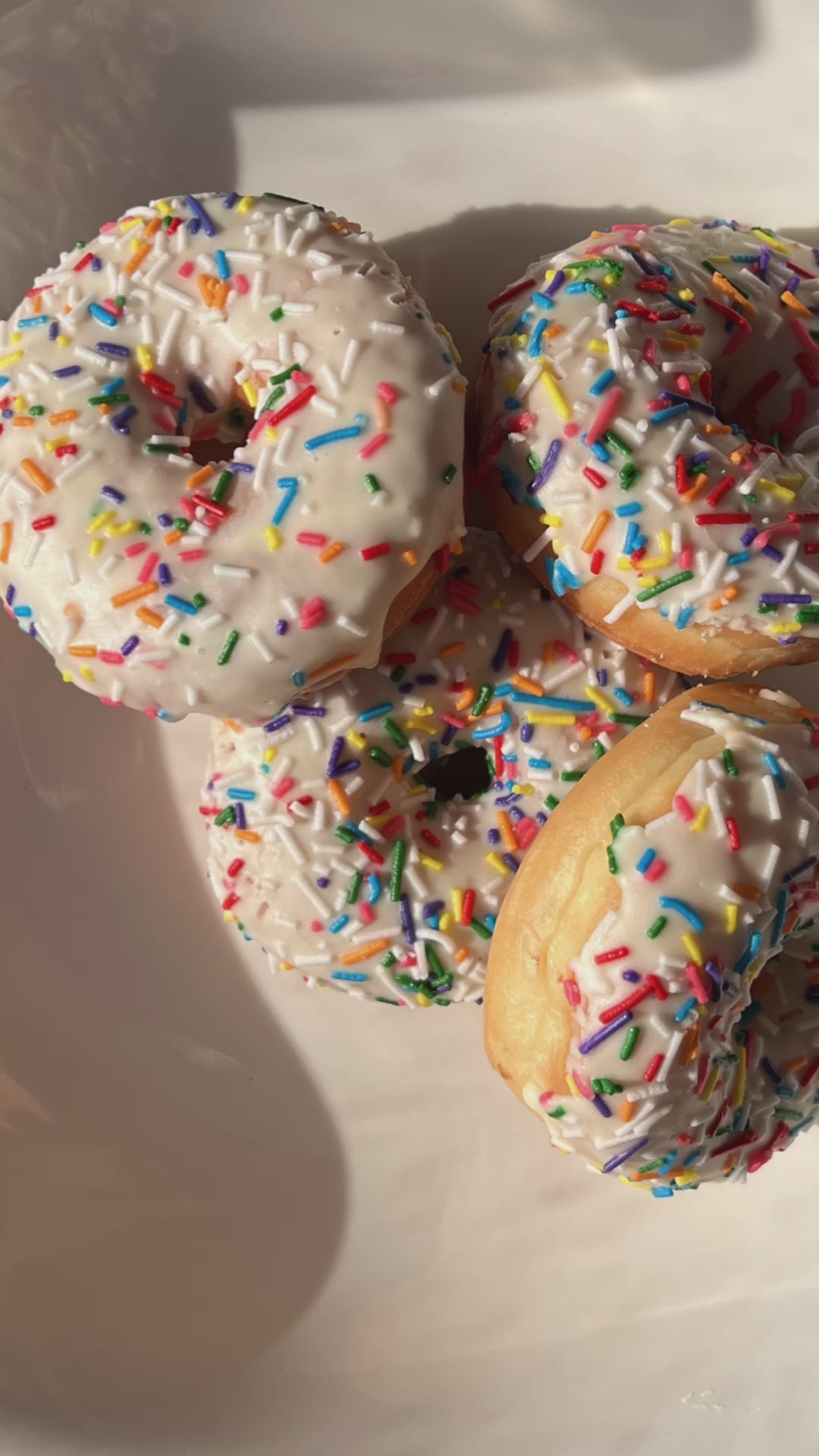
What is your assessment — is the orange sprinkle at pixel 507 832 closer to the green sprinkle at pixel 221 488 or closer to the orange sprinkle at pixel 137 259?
the green sprinkle at pixel 221 488

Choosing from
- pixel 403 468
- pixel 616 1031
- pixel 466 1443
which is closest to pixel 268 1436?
pixel 466 1443

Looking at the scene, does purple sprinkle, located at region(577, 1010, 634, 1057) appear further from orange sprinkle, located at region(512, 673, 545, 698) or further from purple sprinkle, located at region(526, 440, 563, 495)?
purple sprinkle, located at region(526, 440, 563, 495)

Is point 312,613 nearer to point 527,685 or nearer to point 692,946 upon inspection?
point 527,685

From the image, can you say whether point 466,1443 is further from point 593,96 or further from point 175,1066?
point 593,96

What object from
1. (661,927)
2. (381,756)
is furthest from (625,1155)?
Result: (381,756)

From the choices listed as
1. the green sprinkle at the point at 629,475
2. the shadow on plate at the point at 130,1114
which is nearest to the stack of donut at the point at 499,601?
the green sprinkle at the point at 629,475
